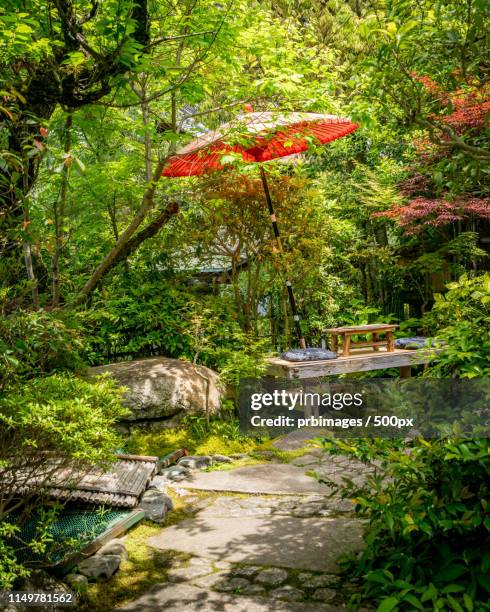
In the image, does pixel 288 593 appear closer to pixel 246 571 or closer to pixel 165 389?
pixel 246 571

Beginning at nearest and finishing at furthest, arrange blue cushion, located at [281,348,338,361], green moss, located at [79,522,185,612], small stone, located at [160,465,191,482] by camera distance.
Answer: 1. green moss, located at [79,522,185,612]
2. small stone, located at [160,465,191,482]
3. blue cushion, located at [281,348,338,361]

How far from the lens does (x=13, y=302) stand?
4.62 metres

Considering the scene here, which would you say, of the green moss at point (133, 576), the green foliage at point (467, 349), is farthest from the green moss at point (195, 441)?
the green foliage at point (467, 349)

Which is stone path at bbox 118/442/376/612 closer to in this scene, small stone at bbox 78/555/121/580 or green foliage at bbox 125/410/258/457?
small stone at bbox 78/555/121/580

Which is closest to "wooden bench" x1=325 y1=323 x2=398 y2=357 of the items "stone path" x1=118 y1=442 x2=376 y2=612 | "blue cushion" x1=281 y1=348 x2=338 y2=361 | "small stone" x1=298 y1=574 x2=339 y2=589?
"blue cushion" x1=281 y1=348 x2=338 y2=361

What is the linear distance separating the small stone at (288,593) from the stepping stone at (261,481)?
1.82m

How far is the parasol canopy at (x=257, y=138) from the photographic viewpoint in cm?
625

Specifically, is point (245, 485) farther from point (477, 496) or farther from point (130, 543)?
point (477, 496)

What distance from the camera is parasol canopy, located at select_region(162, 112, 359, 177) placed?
20.5 feet

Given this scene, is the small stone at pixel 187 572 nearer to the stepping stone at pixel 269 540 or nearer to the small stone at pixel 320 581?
the stepping stone at pixel 269 540

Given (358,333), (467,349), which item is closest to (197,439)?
(358,333)

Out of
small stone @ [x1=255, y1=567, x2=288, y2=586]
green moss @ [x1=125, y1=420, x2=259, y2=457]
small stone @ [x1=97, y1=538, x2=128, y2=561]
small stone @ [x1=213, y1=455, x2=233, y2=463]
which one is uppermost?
green moss @ [x1=125, y1=420, x2=259, y2=457]

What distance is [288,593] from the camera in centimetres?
346

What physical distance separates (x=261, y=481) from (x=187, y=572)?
1980 millimetres
